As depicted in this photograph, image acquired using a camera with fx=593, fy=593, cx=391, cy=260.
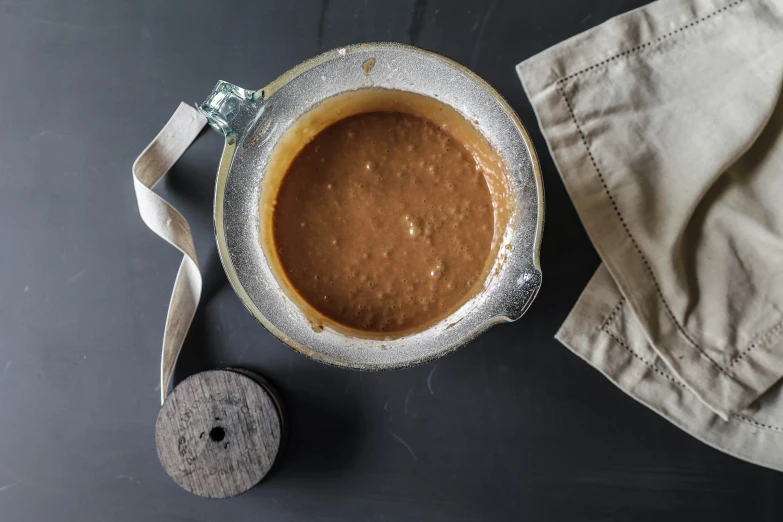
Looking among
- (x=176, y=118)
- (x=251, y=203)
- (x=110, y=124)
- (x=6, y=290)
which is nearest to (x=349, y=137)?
(x=251, y=203)

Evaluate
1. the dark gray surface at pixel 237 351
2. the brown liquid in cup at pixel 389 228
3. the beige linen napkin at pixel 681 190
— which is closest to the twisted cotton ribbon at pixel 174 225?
the dark gray surface at pixel 237 351

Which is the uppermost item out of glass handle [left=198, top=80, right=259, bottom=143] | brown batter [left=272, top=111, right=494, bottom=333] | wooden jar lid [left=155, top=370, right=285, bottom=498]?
glass handle [left=198, top=80, right=259, bottom=143]

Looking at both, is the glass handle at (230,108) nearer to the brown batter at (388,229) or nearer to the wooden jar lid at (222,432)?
the brown batter at (388,229)

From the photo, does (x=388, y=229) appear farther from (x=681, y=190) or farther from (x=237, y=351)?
(x=681, y=190)

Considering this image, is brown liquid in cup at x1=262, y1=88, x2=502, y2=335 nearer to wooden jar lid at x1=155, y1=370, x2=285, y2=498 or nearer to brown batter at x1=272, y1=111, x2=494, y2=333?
brown batter at x1=272, y1=111, x2=494, y2=333

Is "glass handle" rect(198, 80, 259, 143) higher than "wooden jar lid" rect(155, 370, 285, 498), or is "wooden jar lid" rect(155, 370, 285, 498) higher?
"glass handle" rect(198, 80, 259, 143)

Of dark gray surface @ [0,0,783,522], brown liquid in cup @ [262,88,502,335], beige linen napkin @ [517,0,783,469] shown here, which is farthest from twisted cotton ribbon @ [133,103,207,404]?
beige linen napkin @ [517,0,783,469]

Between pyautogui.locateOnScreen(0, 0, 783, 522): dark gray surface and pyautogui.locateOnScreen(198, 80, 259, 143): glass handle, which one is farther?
pyautogui.locateOnScreen(0, 0, 783, 522): dark gray surface
